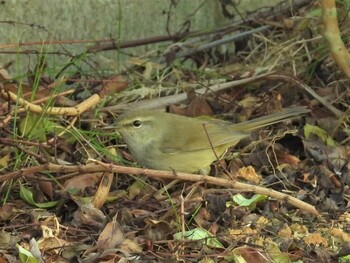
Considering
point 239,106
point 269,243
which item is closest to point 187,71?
point 239,106

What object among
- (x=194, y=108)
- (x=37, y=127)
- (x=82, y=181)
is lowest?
(x=82, y=181)

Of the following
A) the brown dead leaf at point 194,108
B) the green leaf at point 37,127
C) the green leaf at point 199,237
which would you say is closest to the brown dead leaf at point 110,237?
the green leaf at point 199,237

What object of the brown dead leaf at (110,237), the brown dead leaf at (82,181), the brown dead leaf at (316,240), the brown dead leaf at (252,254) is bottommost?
the brown dead leaf at (82,181)

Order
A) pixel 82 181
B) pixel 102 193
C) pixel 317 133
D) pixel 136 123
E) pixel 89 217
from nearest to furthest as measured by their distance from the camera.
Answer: pixel 89 217, pixel 102 193, pixel 82 181, pixel 136 123, pixel 317 133

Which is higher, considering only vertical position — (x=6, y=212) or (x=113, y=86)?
(x=113, y=86)

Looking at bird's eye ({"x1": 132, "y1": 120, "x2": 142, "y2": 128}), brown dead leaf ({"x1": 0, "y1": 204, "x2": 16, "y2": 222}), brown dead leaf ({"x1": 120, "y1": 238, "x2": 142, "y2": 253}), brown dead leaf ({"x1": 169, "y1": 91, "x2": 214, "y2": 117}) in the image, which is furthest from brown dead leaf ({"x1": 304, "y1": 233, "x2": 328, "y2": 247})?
brown dead leaf ({"x1": 169, "y1": 91, "x2": 214, "y2": 117})

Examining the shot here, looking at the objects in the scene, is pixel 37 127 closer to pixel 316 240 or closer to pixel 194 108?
pixel 194 108

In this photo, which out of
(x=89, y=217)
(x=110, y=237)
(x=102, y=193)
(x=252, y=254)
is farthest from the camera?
(x=102, y=193)

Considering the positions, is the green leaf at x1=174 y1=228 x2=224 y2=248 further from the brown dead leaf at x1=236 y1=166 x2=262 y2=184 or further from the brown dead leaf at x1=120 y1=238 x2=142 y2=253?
the brown dead leaf at x1=236 y1=166 x2=262 y2=184

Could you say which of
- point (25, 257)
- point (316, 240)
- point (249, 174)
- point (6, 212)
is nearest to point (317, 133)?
point (249, 174)

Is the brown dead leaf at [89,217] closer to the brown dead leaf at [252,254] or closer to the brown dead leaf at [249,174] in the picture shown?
the brown dead leaf at [252,254]

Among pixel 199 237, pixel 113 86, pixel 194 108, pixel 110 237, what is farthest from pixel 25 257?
pixel 113 86

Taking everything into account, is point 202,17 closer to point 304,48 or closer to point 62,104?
point 304,48

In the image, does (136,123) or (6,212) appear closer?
(6,212)
